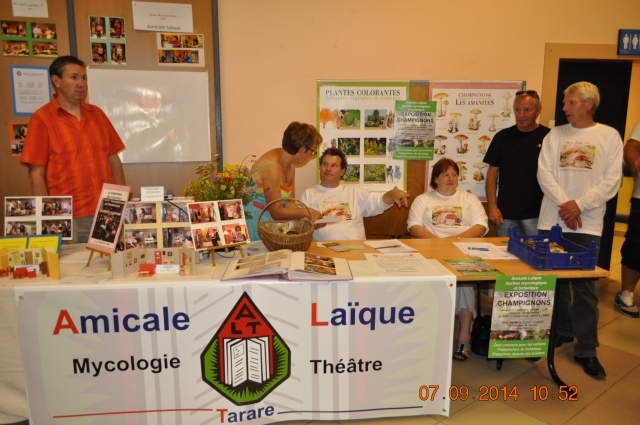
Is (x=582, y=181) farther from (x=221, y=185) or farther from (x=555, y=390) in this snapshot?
(x=221, y=185)

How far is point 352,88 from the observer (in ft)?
11.9

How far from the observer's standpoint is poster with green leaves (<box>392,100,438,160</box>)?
3709 millimetres

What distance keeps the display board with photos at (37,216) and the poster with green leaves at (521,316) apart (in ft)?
6.92

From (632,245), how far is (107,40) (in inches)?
168

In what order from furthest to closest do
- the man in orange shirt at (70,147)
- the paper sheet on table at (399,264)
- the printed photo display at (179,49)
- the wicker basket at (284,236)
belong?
the printed photo display at (179,49)
the man in orange shirt at (70,147)
the wicker basket at (284,236)
the paper sheet on table at (399,264)

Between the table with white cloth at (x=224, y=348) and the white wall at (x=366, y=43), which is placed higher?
the white wall at (x=366, y=43)

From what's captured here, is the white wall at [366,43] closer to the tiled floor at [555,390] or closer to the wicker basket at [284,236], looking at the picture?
the wicker basket at [284,236]

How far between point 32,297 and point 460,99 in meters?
3.25

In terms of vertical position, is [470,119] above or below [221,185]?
above

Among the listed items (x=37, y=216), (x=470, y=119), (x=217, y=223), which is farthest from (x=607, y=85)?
(x=37, y=216)

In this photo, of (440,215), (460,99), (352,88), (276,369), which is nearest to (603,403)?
(440,215)

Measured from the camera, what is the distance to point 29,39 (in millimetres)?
3135

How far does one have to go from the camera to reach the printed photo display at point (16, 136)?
3.21 m
